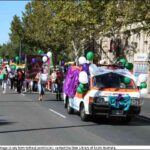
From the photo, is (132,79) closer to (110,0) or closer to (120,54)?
(110,0)

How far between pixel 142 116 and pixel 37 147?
977 cm

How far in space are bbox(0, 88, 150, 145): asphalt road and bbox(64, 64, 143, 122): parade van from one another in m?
0.42

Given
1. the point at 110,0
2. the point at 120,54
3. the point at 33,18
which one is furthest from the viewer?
the point at 33,18

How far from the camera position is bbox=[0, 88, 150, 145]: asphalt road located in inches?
483

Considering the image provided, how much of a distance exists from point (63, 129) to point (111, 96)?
7.73 ft

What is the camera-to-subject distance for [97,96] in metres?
16.3

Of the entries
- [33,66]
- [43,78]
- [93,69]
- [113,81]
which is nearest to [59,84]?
[43,78]

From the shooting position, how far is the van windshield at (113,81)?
17.0 m

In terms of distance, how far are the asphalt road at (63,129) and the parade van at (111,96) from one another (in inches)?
16.7

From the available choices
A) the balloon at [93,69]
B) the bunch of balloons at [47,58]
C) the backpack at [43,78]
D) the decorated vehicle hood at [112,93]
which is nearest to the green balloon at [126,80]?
the decorated vehicle hood at [112,93]

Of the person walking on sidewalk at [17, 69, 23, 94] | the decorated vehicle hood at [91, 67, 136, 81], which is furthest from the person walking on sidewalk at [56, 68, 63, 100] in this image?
the decorated vehicle hood at [91, 67, 136, 81]

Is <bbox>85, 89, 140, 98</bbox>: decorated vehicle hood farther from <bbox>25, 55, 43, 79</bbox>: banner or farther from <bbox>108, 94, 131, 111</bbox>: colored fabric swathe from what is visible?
<bbox>25, 55, 43, 79</bbox>: banner

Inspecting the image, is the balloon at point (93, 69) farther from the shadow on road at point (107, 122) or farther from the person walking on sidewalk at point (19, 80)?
the person walking on sidewalk at point (19, 80)

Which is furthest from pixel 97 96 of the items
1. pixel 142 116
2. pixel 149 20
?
pixel 149 20
